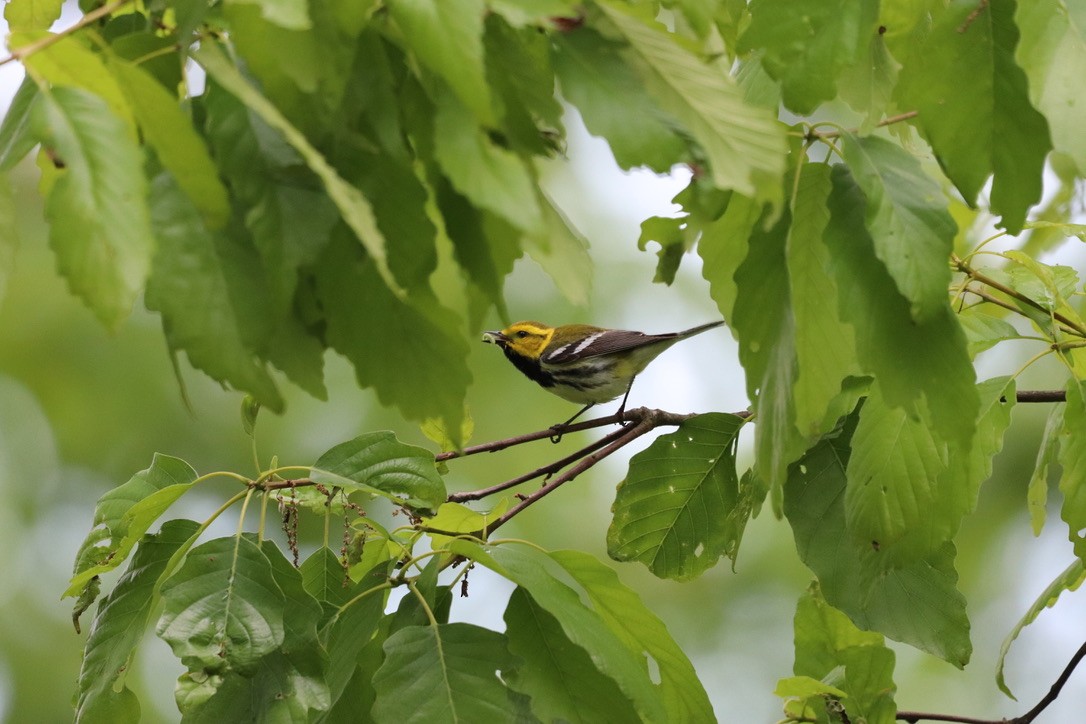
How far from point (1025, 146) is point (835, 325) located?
1.08 ft

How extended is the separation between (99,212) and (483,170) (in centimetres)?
31

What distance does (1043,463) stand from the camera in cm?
221

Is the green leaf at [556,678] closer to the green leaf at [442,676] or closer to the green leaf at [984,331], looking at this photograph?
the green leaf at [442,676]

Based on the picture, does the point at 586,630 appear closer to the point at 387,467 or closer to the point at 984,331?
the point at 387,467

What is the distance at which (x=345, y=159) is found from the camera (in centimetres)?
102

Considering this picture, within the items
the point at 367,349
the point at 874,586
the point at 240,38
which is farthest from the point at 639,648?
the point at 240,38

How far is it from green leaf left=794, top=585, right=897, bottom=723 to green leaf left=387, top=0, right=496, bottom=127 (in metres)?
1.83

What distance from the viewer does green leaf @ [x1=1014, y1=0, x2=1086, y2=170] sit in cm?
115

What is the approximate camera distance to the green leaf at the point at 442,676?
1.63 m

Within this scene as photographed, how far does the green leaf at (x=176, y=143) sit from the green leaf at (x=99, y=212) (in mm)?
27

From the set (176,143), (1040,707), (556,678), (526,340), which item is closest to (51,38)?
(176,143)

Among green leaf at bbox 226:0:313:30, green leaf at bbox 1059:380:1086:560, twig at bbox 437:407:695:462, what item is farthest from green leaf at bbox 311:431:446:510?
green leaf at bbox 226:0:313:30

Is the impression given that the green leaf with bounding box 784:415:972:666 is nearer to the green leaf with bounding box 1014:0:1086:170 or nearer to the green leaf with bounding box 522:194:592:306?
the green leaf with bounding box 1014:0:1086:170

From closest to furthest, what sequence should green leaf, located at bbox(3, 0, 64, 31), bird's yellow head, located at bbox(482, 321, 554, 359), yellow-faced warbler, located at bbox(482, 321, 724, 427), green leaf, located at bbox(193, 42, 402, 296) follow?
green leaf, located at bbox(193, 42, 402, 296) → green leaf, located at bbox(3, 0, 64, 31) → yellow-faced warbler, located at bbox(482, 321, 724, 427) → bird's yellow head, located at bbox(482, 321, 554, 359)
